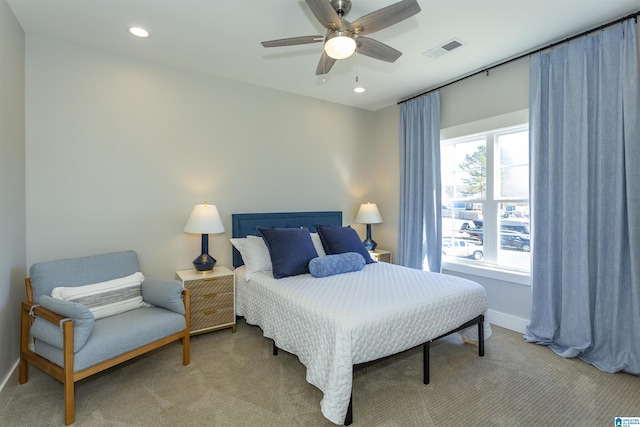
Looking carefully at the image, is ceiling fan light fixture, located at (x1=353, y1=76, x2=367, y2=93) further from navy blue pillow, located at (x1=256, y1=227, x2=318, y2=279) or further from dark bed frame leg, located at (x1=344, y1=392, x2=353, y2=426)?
dark bed frame leg, located at (x1=344, y1=392, x2=353, y2=426)

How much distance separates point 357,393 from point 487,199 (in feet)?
8.47

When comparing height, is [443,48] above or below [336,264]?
above

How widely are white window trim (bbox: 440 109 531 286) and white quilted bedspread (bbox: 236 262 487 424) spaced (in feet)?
2.95

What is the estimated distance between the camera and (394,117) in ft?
14.8

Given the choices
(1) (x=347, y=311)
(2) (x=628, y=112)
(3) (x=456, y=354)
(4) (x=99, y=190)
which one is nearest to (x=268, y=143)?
(4) (x=99, y=190)

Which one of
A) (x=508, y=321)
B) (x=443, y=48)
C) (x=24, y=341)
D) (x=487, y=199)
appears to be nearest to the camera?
(x=24, y=341)

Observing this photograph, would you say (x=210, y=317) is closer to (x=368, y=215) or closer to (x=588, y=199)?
(x=368, y=215)

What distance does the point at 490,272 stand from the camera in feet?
11.2

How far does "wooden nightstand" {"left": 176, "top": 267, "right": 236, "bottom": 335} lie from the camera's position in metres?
2.97

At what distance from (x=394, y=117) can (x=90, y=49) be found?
3.64m

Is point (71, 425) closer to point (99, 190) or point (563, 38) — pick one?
point (99, 190)

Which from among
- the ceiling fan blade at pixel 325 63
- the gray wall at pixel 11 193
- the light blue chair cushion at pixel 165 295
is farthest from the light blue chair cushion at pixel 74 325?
the ceiling fan blade at pixel 325 63

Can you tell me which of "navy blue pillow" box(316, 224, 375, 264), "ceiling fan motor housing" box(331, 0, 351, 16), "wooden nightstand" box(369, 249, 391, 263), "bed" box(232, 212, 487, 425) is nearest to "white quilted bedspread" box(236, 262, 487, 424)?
"bed" box(232, 212, 487, 425)

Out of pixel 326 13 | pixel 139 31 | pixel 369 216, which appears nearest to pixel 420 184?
pixel 369 216
